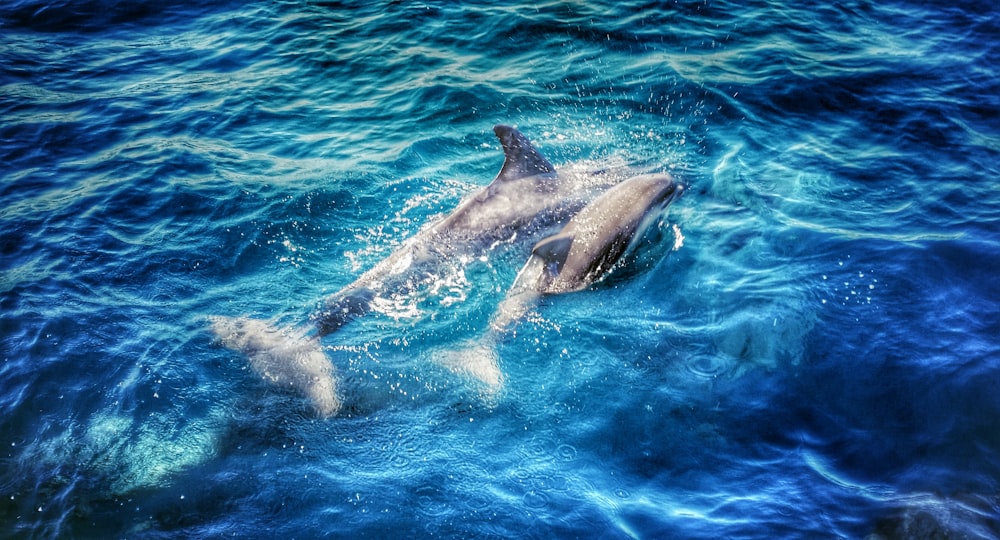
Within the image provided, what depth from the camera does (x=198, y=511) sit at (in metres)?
5.98

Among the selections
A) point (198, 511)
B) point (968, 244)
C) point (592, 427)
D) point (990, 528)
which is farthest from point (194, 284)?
point (968, 244)

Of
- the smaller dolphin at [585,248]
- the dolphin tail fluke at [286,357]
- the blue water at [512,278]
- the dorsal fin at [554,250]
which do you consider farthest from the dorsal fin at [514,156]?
the dolphin tail fluke at [286,357]

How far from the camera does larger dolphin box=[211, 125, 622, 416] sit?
23.8ft

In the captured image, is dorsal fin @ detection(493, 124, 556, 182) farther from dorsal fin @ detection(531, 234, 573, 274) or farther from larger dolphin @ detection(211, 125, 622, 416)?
dorsal fin @ detection(531, 234, 573, 274)

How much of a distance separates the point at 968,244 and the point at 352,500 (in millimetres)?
7406

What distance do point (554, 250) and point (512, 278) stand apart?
2.06 ft

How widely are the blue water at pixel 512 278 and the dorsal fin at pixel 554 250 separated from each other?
1.41ft

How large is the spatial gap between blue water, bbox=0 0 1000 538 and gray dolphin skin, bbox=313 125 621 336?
0.28 metres

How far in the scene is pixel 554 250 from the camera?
8062 millimetres

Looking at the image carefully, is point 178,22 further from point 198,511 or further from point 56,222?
point 198,511

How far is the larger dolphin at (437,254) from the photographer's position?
7.26 metres

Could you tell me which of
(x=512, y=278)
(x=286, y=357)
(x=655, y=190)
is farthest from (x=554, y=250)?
(x=286, y=357)

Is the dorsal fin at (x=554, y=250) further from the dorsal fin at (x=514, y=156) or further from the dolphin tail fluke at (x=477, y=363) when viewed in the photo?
the dorsal fin at (x=514, y=156)

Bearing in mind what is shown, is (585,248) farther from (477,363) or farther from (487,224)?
(477,363)
